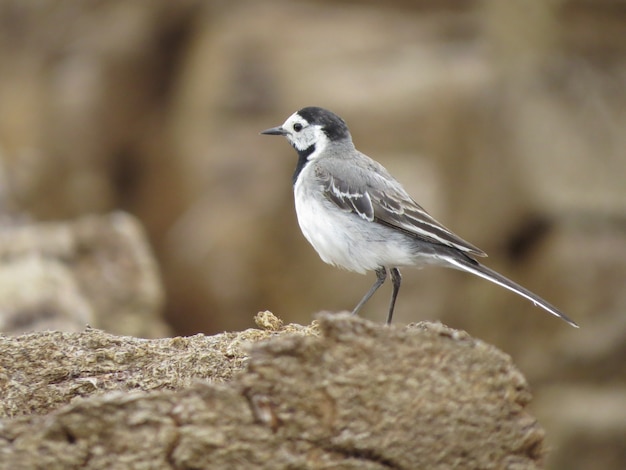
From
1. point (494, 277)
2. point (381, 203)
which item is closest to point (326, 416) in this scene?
point (494, 277)

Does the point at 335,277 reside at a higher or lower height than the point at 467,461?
higher

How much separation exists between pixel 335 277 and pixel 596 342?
14.9ft

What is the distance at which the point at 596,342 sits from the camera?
692 inches

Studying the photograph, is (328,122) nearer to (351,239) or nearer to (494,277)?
(351,239)

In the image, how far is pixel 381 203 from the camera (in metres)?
7.88

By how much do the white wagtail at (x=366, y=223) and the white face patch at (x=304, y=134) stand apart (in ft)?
0.65

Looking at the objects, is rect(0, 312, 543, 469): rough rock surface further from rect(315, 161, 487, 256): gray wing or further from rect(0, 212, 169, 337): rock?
rect(0, 212, 169, 337): rock

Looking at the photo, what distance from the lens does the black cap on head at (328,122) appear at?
8633 mm

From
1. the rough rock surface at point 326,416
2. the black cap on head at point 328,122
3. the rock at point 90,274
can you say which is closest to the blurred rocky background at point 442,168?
the rock at point 90,274

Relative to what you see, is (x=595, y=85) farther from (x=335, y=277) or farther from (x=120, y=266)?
(x=120, y=266)

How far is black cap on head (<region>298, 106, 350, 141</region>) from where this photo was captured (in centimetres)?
863

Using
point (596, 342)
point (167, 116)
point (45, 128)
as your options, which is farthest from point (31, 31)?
Answer: point (596, 342)

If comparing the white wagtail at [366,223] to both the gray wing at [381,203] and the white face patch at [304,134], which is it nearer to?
the gray wing at [381,203]

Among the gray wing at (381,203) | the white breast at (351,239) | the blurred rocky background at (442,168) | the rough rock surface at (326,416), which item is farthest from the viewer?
the blurred rocky background at (442,168)
